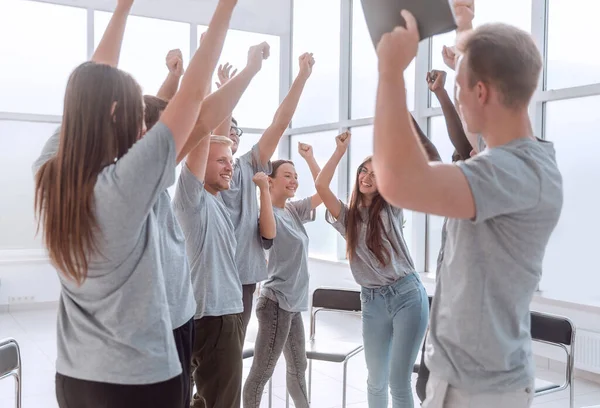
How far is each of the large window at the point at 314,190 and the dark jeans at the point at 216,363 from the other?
16.0 feet

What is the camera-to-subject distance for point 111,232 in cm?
115

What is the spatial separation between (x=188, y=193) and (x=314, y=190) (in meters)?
4.96

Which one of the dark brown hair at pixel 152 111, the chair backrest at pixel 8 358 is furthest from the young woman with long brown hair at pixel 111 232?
the chair backrest at pixel 8 358

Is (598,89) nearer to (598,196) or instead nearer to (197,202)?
(598,196)

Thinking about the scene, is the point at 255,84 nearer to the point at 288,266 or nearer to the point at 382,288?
the point at 288,266

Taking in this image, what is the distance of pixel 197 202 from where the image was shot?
2.01 m

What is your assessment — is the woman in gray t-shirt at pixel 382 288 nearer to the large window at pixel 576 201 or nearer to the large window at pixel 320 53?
the large window at pixel 576 201

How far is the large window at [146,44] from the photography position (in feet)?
22.1

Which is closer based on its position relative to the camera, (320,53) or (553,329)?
(553,329)

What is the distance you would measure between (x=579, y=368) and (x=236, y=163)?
Result: 2943mm

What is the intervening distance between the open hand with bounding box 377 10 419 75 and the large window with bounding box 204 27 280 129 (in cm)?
651

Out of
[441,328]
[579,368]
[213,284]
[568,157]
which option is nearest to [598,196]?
[568,157]

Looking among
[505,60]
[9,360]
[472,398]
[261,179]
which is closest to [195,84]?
[505,60]

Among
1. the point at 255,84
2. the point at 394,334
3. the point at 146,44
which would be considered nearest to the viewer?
the point at 394,334
